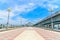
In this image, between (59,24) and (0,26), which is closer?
(0,26)

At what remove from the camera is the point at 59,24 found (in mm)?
86750

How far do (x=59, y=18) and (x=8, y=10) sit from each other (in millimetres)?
28933

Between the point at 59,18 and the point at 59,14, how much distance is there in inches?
120

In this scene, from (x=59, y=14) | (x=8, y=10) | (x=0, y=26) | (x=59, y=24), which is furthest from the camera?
(x=59, y=24)

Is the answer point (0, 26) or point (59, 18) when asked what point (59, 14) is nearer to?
point (59, 18)

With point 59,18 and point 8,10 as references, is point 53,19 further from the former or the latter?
point 8,10

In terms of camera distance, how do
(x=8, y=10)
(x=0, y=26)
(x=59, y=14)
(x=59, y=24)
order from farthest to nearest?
(x=59, y=24)
(x=59, y=14)
(x=0, y=26)
(x=8, y=10)

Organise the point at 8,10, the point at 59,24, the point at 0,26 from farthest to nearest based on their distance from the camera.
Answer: the point at 59,24, the point at 0,26, the point at 8,10

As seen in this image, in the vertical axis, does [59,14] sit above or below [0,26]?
above

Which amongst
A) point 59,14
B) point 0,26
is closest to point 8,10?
point 0,26

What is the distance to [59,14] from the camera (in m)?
75.9

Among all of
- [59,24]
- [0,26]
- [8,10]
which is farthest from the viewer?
[59,24]

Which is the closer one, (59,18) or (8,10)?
(8,10)

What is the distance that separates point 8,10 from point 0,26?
10.5 meters
